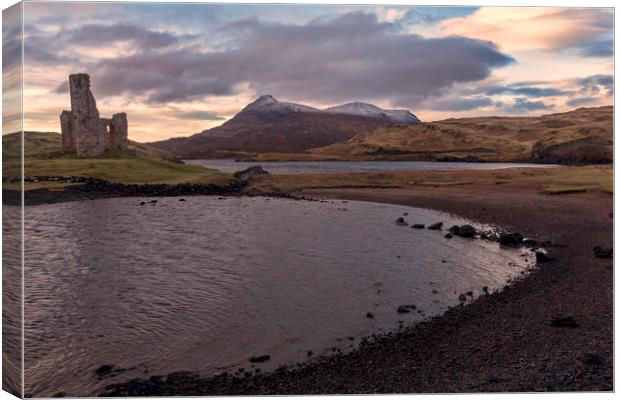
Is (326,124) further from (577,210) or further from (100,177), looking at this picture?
(577,210)

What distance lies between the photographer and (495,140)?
50.5ft

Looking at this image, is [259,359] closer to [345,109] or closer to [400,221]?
[345,109]

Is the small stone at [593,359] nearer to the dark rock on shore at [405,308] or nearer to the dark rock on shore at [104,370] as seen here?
the dark rock on shore at [405,308]

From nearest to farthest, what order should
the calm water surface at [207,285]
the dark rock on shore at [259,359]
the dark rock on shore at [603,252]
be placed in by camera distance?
the dark rock on shore at [259,359] → the calm water surface at [207,285] → the dark rock on shore at [603,252]

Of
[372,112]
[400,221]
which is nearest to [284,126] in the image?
[372,112]

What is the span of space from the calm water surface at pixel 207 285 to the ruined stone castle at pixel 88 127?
2389 mm

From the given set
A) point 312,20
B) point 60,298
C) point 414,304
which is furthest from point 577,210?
point 60,298

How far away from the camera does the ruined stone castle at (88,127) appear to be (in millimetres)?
13283

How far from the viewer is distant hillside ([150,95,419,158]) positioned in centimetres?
1362

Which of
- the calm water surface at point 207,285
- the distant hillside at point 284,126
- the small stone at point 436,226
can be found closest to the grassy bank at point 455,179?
the small stone at point 436,226

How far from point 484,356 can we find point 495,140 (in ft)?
25.6

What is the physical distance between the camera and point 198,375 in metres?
9.49

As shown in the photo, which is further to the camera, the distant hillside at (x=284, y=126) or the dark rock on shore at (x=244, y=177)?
the dark rock on shore at (x=244, y=177)

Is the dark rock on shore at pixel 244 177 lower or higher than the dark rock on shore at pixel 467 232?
higher
